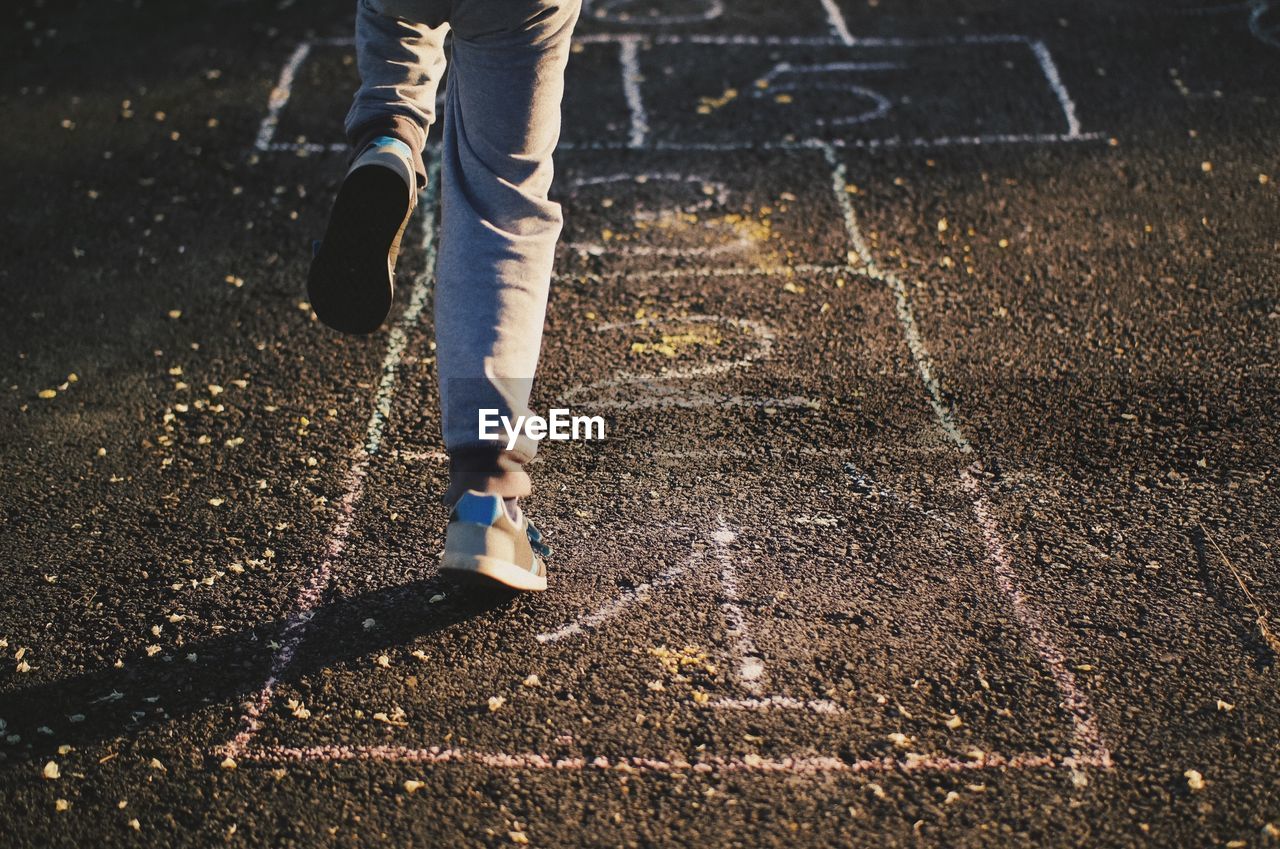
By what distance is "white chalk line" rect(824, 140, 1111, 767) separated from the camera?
2.55 metres

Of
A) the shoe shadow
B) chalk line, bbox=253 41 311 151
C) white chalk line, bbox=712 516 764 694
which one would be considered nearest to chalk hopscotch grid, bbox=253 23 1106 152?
chalk line, bbox=253 41 311 151

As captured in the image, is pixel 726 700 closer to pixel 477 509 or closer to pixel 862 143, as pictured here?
pixel 477 509

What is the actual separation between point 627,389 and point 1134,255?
6.66ft

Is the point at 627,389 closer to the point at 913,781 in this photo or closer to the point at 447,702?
the point at 447,702

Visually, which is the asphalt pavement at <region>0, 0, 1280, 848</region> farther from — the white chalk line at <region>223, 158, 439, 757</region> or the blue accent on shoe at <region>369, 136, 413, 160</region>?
the blue accent on shoe at <region>369, 136, 413, 160</region>

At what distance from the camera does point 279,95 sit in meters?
6.08

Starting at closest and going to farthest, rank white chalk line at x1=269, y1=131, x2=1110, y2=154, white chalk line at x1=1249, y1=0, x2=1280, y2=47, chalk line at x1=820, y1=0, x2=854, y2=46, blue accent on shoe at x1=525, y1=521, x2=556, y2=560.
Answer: blue accent on shoe at x1=525, y1=521, x2=556, y2=560 → white chalk line at x1=269, y1=131, x2=1110, y2=154 → white chalk line at x1=1249, y1=0, x2=1280, y2=47 → chalk line at x1=820, y1=0, x2=854, y2=46

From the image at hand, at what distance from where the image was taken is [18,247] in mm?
4859

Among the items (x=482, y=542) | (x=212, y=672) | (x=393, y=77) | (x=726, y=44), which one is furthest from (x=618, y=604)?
(x=726, y=44)

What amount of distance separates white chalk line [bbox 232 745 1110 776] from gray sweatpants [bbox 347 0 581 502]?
55 cm

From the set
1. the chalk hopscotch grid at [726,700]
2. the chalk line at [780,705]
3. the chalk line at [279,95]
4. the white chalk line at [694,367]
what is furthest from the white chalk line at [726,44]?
the chalk line at [780,705]

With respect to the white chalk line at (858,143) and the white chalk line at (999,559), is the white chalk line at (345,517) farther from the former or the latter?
the white chalk line at (999,559)

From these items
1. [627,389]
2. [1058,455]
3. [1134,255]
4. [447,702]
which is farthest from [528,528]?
[1134,255]

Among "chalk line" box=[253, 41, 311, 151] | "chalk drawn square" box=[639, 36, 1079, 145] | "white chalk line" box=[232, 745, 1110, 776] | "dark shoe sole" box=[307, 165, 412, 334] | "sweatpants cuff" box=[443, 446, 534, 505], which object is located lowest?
"chalk line" box=[253, 41, 311, 151]
